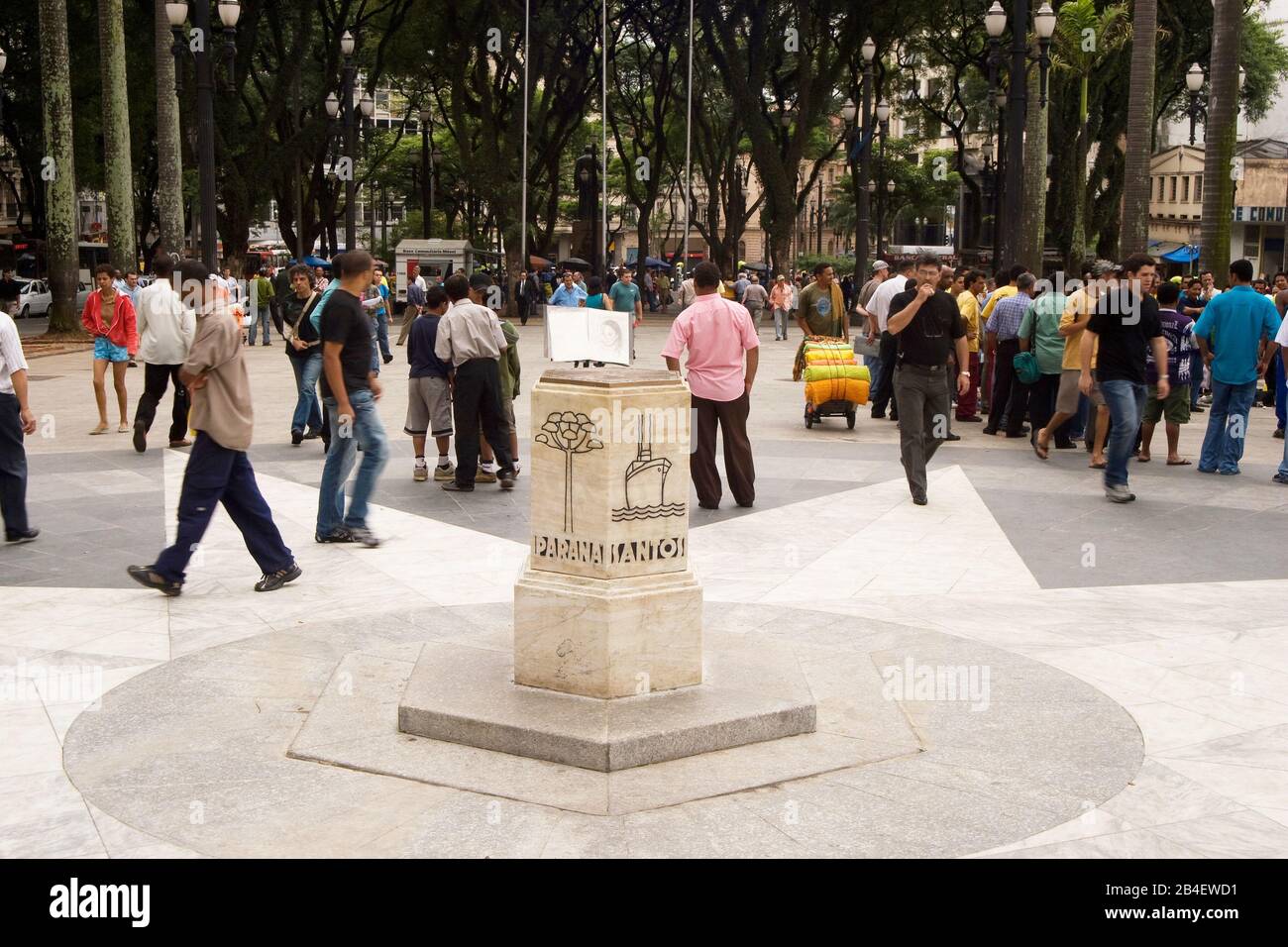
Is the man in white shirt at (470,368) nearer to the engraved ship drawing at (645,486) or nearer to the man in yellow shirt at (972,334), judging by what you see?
the engraved ship drawing at (645,486)

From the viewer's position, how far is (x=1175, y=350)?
1285 centimetres

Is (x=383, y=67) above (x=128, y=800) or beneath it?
above

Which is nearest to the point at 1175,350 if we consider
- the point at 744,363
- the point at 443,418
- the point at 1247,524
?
the point at 1247,524

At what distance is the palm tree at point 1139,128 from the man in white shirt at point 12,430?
1749cm

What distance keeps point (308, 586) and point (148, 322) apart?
5.46 metres

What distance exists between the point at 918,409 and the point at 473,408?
10.8ft

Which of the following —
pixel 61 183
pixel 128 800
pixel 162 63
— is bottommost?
pixel 128 800

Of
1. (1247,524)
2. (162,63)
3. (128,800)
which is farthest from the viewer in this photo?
(162,63)

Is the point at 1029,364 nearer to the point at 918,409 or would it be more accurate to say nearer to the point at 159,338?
the point at 918,409

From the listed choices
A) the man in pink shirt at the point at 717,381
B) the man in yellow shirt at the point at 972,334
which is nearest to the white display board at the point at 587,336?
the man in pink shirt at the point at 717,381

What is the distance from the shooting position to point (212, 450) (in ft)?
25.0

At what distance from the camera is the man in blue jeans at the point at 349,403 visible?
8492 mm

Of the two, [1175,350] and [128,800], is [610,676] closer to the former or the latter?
[128,800]

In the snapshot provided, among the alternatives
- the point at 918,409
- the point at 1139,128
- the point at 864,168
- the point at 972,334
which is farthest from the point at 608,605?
the point at 864,168
